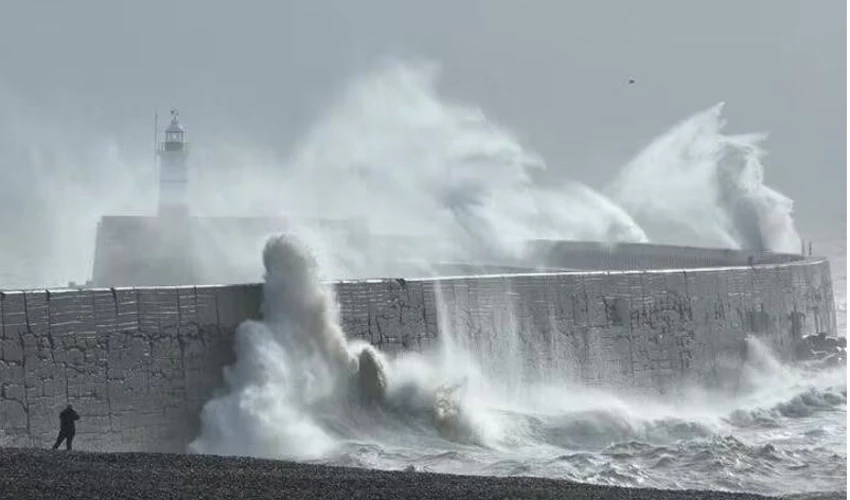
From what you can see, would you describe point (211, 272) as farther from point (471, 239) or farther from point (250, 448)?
point (250, 448)

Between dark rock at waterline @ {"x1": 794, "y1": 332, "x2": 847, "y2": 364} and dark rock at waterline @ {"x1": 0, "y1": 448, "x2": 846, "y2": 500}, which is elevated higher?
dark rock at waterline @ {"x1": 0, "y1": 448, "x2": 846, "y2": 500}

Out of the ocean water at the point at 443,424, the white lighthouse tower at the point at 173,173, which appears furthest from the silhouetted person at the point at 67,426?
the white lighthouse tower at the point at 173,173

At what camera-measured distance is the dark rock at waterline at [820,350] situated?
23094 mm

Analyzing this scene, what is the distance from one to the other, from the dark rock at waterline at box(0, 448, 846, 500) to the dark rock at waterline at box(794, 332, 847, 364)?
12.9 metres

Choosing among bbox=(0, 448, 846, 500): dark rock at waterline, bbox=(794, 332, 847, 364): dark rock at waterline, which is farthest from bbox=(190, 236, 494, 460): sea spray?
bbox=(794, 332, 847, 364): dark rock at waterline

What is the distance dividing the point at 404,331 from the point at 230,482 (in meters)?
6.26

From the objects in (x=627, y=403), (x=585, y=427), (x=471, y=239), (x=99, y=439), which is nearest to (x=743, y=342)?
(x=627, y=403)

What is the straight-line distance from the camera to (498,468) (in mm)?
13812

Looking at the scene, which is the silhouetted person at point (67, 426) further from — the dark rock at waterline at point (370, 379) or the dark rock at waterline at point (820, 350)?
the dark rock at waterline at point (820, 350)

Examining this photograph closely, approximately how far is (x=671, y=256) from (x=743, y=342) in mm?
7330

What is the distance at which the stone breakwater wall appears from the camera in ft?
41.7

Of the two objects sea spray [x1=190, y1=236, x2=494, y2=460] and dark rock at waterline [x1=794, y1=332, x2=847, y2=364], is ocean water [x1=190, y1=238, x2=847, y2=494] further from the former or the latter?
dark rock at waterline [x1=794, y1=332, x2=847, y2=364]

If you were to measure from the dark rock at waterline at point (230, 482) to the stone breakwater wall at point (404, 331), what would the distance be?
2056 millimetres

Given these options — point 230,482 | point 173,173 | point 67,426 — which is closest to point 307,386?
point 67,426
